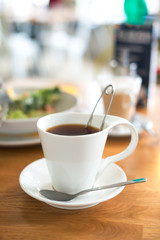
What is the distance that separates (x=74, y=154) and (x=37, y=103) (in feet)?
2.04

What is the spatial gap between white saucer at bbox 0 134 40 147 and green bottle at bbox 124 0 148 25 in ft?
1.48

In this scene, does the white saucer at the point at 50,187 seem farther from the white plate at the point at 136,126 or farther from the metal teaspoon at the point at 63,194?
the white plate at the point at 136,126

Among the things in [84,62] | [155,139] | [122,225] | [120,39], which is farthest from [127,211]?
[84,62]

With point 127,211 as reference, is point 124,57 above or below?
above

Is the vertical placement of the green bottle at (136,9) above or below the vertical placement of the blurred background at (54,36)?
above

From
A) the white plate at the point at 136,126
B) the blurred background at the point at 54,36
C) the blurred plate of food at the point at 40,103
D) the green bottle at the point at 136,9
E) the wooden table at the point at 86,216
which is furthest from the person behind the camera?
the blurred background at the point at 54,36

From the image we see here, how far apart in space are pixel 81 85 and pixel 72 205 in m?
1.12

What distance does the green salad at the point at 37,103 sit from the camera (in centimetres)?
111

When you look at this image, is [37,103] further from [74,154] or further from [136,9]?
[74,154]

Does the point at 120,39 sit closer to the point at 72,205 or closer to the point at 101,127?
the point at 101,127

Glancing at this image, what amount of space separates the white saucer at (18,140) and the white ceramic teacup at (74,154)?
9.4 inches

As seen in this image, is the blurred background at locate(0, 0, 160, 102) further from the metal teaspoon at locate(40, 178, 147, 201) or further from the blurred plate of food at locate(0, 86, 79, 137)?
the metal teaspoon at locate(40, 178, 147, 201)

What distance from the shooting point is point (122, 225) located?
1.78 feet

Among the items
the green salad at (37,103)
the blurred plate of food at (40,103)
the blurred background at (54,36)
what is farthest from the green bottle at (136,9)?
the blurred background at (54,36)
